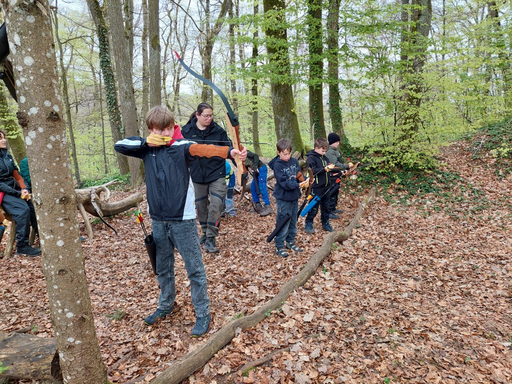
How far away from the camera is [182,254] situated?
3.03 meters

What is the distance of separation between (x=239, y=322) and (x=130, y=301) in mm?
1613

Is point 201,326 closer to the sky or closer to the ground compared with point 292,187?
closer to the ground

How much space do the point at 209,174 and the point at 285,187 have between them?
1.22 m

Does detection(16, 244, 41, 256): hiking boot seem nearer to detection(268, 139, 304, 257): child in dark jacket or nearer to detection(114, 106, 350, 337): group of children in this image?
detection(114, 106, 350, 337): group of children

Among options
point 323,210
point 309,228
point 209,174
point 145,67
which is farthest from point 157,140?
point 145,67

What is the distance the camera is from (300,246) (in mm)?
5488

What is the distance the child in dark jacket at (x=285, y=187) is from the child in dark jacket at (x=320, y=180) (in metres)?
0.93

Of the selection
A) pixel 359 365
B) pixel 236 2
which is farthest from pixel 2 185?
pixel 236 2

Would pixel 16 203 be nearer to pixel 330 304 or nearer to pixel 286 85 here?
pixel 330 304

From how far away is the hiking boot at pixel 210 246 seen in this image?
17.0 feet

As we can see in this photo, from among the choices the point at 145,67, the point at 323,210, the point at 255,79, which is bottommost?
the point at 323,210

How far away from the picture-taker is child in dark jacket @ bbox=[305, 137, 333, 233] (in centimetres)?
587

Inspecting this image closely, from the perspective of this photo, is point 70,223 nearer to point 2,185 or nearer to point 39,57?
point 39,57

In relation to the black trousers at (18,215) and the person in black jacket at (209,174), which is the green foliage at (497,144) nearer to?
the person in black jacket at (209,174)
